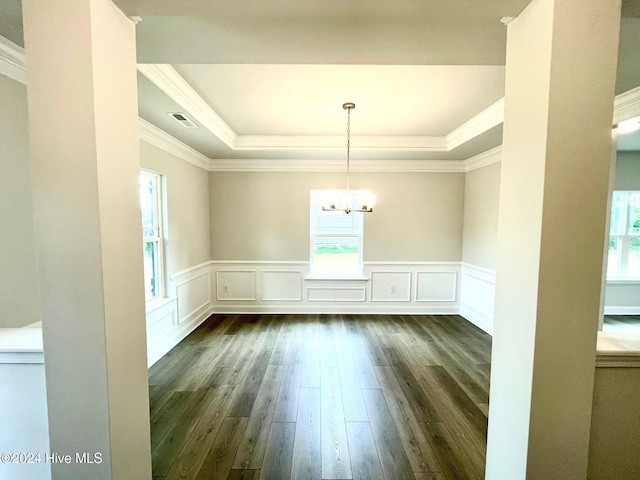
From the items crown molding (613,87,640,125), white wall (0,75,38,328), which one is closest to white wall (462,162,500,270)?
crown molding (613,87,640,125)

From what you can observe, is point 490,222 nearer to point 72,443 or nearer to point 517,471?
point 517,471

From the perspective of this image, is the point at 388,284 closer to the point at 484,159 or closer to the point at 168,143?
the point at 484,159

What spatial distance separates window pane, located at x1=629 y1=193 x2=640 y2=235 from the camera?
4.40m

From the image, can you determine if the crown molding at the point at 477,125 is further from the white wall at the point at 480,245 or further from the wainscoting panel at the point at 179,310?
the wainscoting panel at the point at 179,310

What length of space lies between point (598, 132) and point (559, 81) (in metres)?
0.22

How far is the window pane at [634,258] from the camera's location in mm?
4461

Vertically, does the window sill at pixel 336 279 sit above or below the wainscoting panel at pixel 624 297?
above

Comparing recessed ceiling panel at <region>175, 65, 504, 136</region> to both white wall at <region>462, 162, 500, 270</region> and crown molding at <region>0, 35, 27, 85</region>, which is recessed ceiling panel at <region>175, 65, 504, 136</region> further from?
white wall at <region>462, 162, 500, 270</region>

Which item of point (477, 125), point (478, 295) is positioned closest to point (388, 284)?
point (478, 295)

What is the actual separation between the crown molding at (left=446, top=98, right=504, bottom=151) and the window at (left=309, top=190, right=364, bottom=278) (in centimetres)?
164

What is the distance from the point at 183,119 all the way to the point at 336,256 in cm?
292

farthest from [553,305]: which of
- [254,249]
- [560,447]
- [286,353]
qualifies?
[254,249]

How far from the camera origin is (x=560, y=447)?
1011mm

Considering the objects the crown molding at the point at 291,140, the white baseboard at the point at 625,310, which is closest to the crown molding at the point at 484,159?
the crown molding at the point at 291,140
